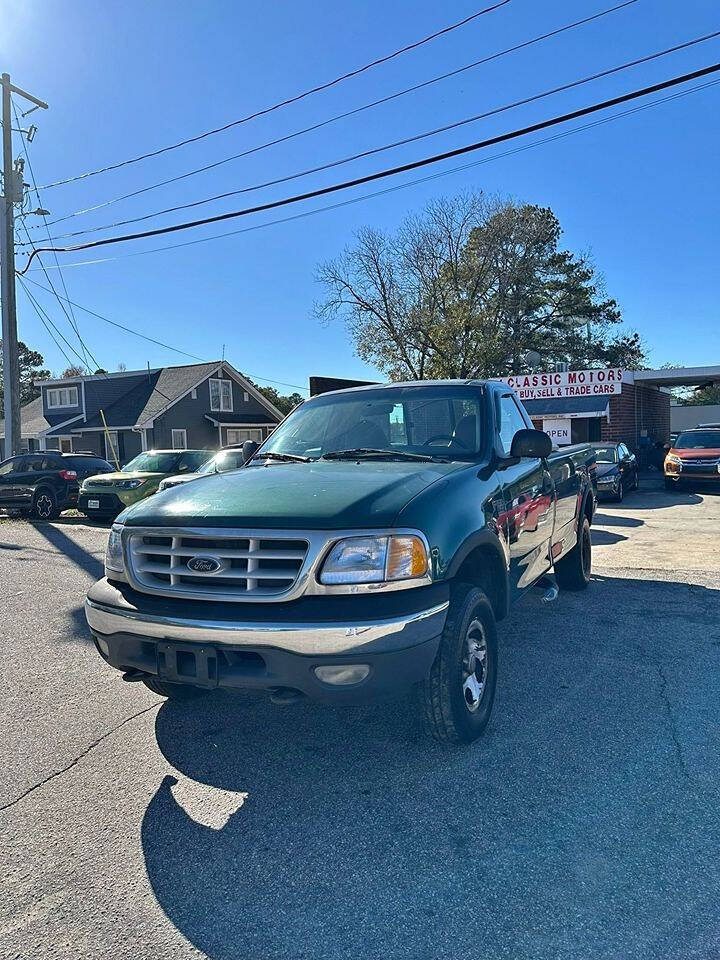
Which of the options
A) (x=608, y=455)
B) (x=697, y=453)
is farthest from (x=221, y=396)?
(x=697, y=453)

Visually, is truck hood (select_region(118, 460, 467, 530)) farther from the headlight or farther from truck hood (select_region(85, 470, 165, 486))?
truck hood (select_region(85, 470, 165, 486))

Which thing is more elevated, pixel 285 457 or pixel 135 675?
pixel 285 457

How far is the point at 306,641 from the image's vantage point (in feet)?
9.04

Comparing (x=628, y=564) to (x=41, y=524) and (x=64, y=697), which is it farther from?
(x=41, y=524)

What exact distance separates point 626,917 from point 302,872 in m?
1.15

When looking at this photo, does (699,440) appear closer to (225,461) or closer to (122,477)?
(225,461)

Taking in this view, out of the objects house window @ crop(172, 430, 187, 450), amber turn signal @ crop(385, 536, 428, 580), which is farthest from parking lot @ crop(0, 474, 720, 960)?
house window @ crop(172, 430, 187, 450)

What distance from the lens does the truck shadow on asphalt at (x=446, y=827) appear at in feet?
7.42

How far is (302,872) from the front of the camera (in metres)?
2.57

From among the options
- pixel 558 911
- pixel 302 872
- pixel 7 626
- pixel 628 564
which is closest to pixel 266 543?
pixel 302 872

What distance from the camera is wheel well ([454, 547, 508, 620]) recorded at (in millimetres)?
3568

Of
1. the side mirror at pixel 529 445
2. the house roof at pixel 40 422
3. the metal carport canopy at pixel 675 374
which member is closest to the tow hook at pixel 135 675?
the side mirror at pixel 529 445

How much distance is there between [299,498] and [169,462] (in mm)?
13364

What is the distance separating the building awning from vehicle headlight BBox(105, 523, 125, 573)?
17998 mm
